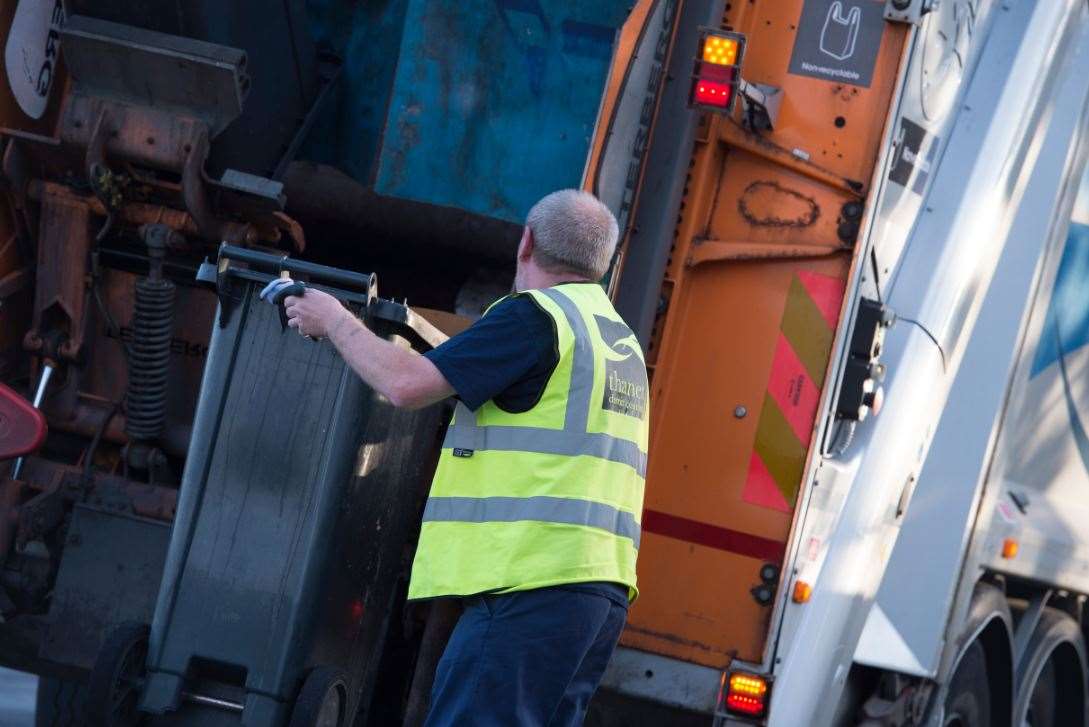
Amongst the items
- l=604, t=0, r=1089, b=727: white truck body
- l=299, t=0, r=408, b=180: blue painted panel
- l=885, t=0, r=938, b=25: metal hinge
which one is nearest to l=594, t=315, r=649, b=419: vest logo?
l=604, t=0, r=1089, b=727: white truck body

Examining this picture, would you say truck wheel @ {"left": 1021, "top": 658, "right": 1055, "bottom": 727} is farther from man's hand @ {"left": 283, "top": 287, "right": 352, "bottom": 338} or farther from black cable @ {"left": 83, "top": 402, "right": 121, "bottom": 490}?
man's hand @ {"left": 283, "top": 287, "right": 352, "bottom": 338}

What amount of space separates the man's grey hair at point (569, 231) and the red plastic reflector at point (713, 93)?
0.72 metres

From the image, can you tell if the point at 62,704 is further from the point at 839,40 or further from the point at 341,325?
the point at 839,40

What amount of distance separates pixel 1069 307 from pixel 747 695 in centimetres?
194

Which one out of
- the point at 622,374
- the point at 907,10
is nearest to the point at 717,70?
the point at 907,10

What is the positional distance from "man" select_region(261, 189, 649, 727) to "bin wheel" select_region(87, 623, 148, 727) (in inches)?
20.6

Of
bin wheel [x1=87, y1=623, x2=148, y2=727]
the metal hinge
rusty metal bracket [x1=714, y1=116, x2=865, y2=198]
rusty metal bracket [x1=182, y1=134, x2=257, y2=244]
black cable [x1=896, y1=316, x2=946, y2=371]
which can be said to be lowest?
bin wheel [x1=87, y1=623, x2=148, y2=727]

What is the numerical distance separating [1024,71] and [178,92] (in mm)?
2266

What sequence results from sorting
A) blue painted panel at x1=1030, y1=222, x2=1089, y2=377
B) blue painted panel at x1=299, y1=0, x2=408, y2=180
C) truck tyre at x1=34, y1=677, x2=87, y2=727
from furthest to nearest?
blue painted panel at x1=1030, y1=222, x2=1089, y2=377 < blue painted panel at x1=299, y1=0, x2=408, y2=180 < truck tyre at x1=34, y1=677, x2=87, y2=727

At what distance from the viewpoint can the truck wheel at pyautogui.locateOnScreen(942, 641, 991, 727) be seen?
461 centimetres

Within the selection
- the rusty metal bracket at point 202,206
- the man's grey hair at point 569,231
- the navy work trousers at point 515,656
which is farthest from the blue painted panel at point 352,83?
the navy work trousers at point 515,656

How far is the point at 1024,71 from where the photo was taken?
14.2ft

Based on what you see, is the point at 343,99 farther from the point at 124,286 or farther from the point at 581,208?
the point at 581,208

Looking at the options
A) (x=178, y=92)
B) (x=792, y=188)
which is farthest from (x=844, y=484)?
(x=178, y=92)
